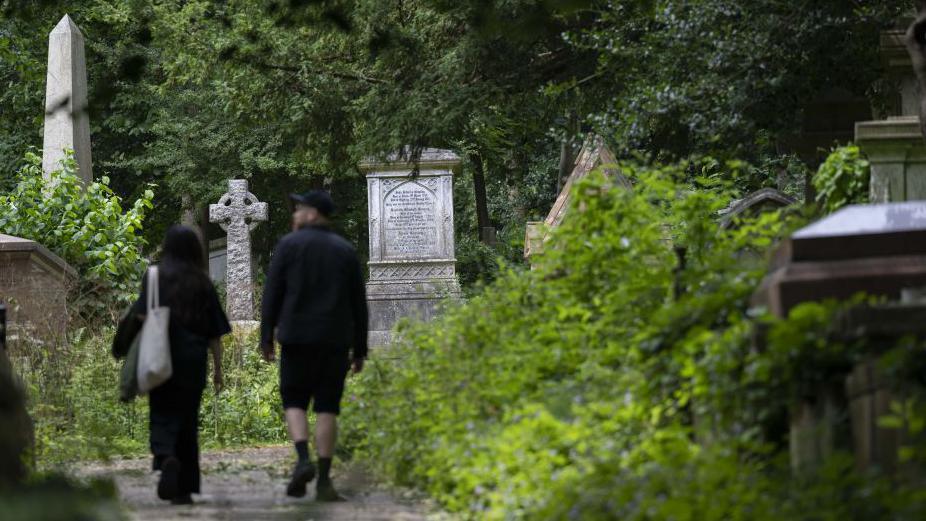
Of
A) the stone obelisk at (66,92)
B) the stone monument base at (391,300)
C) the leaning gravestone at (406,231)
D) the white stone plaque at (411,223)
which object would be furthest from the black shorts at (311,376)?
the white stone plaque at (411,223)

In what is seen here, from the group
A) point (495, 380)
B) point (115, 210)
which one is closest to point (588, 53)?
point (115, 210)

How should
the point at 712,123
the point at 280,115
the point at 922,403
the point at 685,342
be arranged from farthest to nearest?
1. the point at 280,115
2. the point at 712,123
3. the point at 685,342
4. the point at 922,403

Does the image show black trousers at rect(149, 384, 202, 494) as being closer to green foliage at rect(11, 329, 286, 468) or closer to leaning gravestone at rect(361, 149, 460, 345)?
green foliage at rect(11, 329, 286, 468)

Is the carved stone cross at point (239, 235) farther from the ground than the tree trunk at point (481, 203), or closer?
closer

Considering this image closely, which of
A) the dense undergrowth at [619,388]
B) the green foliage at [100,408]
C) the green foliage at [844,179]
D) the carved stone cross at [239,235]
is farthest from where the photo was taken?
the carved stone cross at [239,235]

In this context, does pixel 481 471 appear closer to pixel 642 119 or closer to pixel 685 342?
pixel 685 342

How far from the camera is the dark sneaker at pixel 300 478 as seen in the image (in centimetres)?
946

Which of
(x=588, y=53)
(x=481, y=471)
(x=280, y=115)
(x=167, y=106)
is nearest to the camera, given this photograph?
(x=481, y=471)

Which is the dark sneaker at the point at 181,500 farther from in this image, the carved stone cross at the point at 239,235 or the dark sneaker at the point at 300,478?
the carved stone cross at the point at 239,235

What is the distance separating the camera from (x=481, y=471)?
7.78m

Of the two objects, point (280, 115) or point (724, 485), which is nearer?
point (724, 485)

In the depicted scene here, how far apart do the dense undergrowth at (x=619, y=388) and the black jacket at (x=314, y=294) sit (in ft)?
2.33

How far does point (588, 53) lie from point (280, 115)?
4309 mm

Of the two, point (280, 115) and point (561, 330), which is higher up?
point (280, 115)
